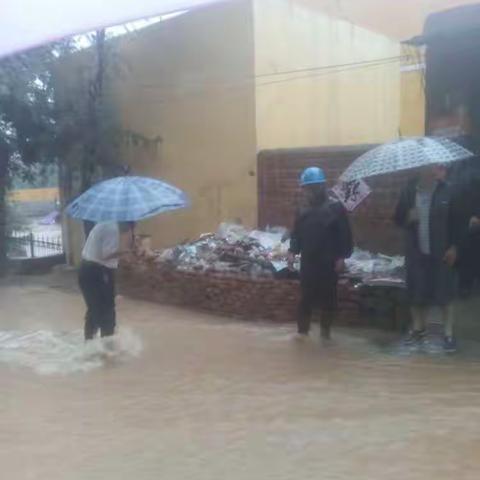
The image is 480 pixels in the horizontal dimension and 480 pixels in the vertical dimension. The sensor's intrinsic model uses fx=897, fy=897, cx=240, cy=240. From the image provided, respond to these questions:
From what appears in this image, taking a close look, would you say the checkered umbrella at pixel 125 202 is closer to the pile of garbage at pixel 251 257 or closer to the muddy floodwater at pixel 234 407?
the muddy floodwater at pixel 234 407

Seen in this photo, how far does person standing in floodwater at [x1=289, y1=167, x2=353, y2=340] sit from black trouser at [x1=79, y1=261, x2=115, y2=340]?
1.81 m

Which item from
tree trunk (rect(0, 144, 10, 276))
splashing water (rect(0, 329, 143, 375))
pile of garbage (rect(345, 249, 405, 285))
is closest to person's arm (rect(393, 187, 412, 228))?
pile of garbage (rect(345, 249, 405, 285))

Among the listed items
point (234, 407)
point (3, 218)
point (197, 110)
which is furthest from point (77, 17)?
point (3, 218)

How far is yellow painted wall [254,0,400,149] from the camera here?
1371 cm

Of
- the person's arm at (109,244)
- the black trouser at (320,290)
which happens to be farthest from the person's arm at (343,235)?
the person's arm at (109,244)

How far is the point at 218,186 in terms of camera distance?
46.2 feet

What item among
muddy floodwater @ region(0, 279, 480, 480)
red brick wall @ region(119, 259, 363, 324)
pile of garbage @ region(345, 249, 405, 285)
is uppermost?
pile of garbage @ region(345, 249, 405, 285)

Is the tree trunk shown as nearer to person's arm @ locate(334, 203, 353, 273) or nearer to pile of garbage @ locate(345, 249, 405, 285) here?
pile of garbage @ locate(345, 249, 405, 285)

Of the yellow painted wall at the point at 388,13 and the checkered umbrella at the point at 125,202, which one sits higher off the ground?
→ the yellow painted wall at the point at 388,13

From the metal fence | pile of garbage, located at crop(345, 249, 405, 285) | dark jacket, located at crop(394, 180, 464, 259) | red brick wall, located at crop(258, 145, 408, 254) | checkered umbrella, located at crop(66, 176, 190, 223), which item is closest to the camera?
dark jacket, located at crop(394, 180, 464, 259)

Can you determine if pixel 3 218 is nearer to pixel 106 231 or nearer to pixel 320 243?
pixel 106 231

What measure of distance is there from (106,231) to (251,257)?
342cm

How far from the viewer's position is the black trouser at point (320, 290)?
8488mm

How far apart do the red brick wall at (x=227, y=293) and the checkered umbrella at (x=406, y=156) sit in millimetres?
1593
